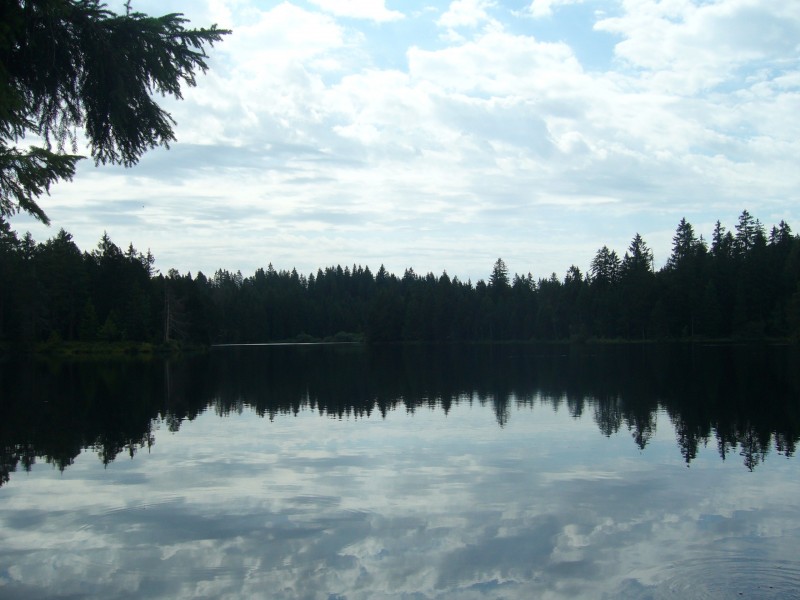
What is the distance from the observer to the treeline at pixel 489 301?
3814 inches

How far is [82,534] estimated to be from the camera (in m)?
12.9

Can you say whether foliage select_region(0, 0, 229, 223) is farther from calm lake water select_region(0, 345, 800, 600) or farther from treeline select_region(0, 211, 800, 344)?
treeline select_region(0, 211, 800, 344)

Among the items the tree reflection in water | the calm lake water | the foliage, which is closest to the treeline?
the tree reflection in water

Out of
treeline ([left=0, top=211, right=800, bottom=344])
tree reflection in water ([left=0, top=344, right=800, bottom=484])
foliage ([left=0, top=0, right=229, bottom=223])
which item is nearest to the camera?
foliage ([left=0, top=0, right=229, bottom=223])

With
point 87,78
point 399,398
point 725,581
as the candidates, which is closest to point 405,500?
point 725,581

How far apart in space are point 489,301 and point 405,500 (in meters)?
147

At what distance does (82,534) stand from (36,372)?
50584mm

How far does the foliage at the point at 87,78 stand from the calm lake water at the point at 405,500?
5850 millimetres

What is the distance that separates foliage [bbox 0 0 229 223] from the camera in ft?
31.1

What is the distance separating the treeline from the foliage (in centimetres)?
6725

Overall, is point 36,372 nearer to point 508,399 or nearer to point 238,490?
point 508,399

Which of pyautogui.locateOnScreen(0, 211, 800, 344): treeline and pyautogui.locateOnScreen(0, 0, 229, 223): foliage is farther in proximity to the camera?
pyautogui.locateOnScreen(0, 211, 800, 344): treeline

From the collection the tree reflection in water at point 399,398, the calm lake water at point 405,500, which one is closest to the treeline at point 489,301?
the tree reflection in water at point 399,398

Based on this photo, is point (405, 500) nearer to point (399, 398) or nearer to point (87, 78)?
point (87, 78)
